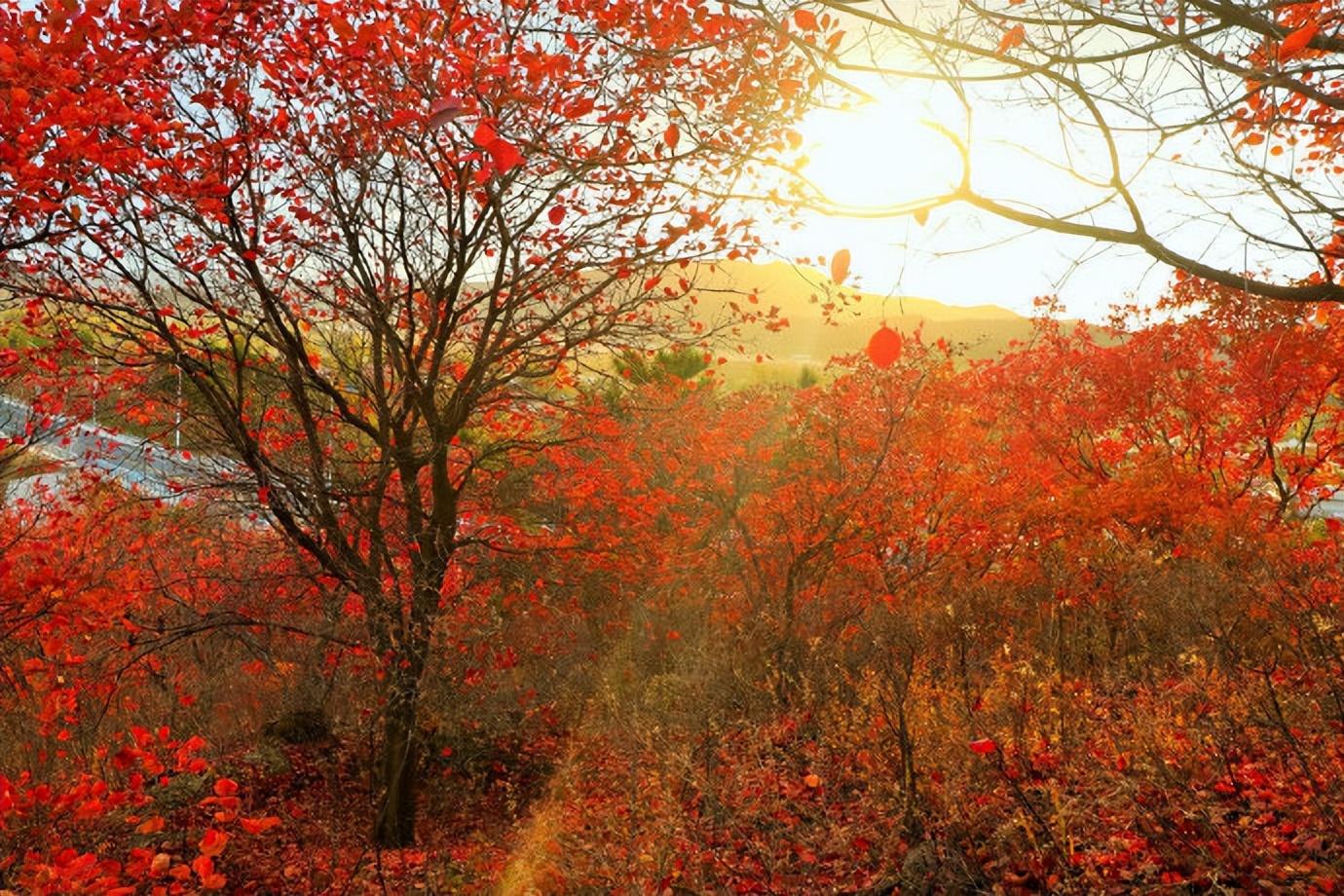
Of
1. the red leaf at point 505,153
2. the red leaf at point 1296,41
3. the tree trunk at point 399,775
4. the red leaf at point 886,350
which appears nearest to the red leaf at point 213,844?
the tree trunk at point 399,775

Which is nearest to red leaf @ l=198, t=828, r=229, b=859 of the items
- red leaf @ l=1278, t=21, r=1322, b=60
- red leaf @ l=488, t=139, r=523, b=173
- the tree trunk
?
the tree trunk

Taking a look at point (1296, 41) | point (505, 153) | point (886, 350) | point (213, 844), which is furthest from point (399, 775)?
point (886, 350)

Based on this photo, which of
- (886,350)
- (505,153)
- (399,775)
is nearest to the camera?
(505,153)

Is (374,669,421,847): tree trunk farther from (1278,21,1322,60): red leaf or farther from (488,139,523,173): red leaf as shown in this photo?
(1278,21,1322,60): red leaf

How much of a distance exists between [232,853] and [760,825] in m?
6.34

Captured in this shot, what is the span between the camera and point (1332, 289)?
4586 millimetres

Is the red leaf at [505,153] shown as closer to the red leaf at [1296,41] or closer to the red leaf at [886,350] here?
the red leaf at [1296,41]

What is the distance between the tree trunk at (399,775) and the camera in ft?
28.5

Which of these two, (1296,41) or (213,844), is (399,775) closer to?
(213,844)

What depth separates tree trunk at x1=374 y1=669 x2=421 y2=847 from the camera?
8.69 m

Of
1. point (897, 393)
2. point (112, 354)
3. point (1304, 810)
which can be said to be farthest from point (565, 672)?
point (1304, 810)

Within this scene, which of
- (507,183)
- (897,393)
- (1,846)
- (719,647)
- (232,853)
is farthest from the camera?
(897,393)

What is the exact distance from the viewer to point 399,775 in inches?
348

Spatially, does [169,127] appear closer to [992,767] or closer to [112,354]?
[112,354]
